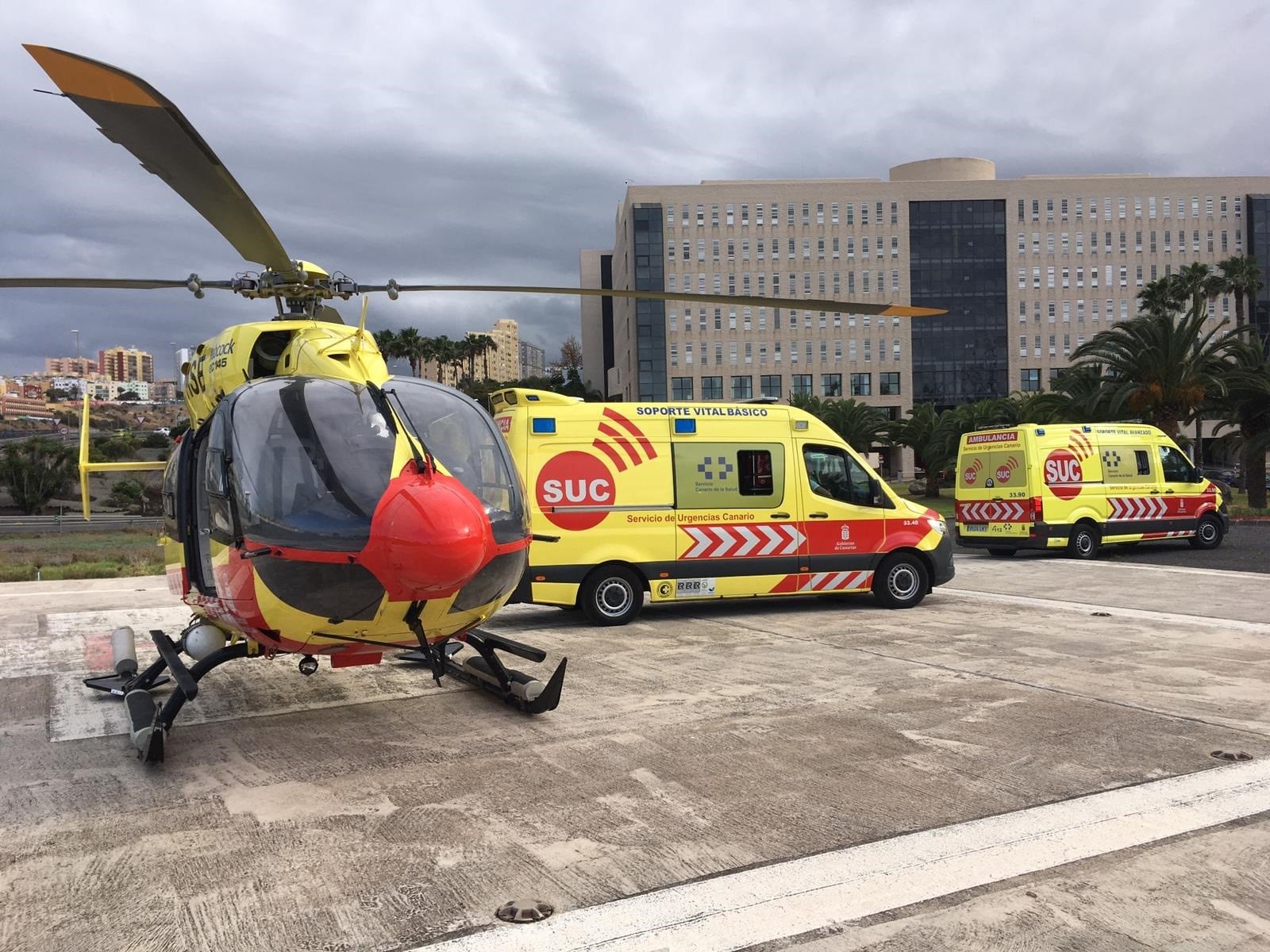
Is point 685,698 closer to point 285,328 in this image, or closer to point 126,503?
point 285,328

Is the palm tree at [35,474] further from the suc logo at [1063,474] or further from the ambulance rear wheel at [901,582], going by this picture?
the ambulance rear wheel at [901,582]

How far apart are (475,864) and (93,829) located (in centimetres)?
193

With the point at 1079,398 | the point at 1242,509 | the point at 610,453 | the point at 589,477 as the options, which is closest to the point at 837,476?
the point at 610,453

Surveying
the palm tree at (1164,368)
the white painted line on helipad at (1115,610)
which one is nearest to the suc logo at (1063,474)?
the white painted line on helipad at (1115,610)

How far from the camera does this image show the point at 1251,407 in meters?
27.0

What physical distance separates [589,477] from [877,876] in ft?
22.9

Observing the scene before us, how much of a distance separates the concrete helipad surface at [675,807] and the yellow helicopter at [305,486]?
65 centimetres

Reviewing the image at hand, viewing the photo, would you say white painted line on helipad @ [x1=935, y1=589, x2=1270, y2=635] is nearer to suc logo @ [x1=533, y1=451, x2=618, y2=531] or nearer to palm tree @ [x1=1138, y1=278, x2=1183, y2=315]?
suc logo @ [x1=533, y1=451, x2=618, y2=531]

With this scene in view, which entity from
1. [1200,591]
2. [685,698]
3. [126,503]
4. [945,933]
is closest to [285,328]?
[685,698]

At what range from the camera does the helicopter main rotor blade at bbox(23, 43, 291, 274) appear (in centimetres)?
387

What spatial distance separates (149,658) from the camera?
9.02 meters

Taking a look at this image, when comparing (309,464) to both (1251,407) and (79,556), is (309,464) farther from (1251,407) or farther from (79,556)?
(1251,407)

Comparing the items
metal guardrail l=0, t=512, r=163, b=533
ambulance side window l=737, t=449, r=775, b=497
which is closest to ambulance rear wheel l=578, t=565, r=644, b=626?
ambulance side window l=737, t=449, r=775, b=497

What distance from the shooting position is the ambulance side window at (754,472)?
11117mm
